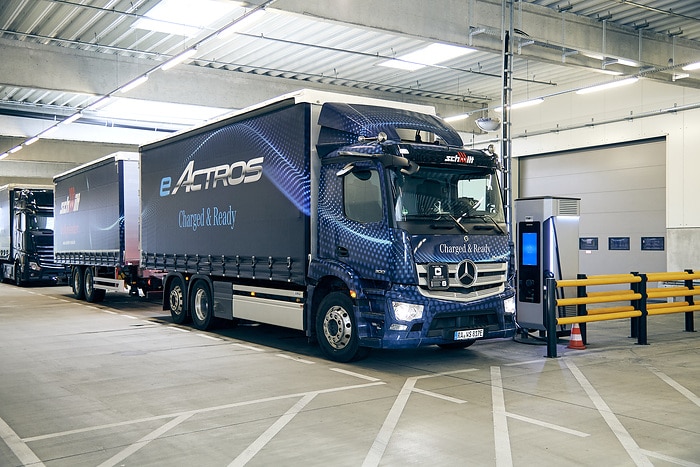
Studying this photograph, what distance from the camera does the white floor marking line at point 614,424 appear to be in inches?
221

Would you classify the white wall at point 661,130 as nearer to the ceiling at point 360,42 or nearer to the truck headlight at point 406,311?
the ceiling at point 360,42

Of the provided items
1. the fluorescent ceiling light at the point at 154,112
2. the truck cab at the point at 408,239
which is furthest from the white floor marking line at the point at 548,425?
the fluorescent ceiling light at the point at 154,112

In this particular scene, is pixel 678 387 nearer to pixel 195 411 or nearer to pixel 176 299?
pixel 195 411

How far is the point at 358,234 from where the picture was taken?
9.57m

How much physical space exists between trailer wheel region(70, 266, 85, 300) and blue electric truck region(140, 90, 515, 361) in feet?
32.2

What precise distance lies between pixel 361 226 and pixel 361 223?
41 mm

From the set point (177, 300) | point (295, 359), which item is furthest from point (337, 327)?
point (177, 300)

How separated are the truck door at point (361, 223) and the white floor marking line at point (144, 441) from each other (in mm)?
3263

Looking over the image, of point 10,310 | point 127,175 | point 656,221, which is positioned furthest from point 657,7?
point 10,310

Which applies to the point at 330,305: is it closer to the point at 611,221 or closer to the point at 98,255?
the point at 98,255

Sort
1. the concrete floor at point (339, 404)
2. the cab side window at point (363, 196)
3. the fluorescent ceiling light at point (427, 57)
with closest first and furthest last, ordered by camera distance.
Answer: the concrete floor at point (339, 404)
the cab side window at point (363, 196)
the fluorescent ceiling light at point (427, 57)

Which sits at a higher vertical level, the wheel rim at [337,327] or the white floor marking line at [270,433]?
the wheel rim at [337,327]

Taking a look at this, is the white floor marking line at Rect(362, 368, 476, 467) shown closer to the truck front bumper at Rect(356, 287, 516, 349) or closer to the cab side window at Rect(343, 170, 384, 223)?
the truck front bumper at Rect(356, 287, 516, 349)

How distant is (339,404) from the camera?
7410 millimetres
